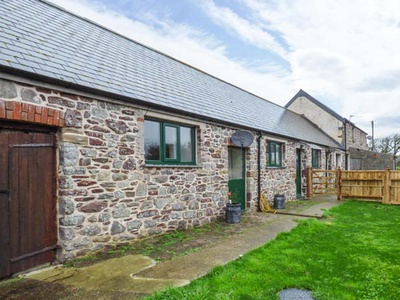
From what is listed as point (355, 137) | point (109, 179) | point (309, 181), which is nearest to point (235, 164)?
point (109, 179)

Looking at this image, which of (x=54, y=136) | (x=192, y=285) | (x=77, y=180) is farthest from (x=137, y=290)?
(x=54, y=136)

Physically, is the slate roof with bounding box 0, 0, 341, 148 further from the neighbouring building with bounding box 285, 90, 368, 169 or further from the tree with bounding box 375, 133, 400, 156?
the tree with bounding box 375, 133, 400, 156

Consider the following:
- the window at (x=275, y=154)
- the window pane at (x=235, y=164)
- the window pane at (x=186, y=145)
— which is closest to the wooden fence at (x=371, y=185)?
the window at (x=275, y=154)

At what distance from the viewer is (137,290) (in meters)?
3.88

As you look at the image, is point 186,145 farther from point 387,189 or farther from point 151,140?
point 387,189

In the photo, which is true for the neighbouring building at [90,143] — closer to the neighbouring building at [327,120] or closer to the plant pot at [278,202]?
the plant pot at [278,202]

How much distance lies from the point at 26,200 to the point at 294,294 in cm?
451

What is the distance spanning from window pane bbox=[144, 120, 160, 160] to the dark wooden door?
7.69 feet

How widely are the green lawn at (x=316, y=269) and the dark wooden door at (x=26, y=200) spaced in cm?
250

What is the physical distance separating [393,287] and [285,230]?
3734mm

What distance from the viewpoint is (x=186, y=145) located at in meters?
8.30

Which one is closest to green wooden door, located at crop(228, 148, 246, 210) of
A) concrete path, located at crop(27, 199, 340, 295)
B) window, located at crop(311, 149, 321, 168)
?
concrete path, located at crop(27, 199, 340, 295)

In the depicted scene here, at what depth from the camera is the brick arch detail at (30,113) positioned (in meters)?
4.25

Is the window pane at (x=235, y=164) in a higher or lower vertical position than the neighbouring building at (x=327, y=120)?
lower
